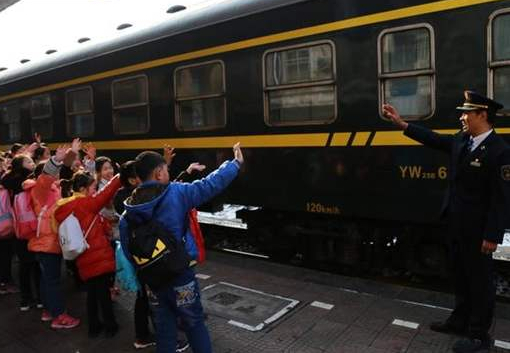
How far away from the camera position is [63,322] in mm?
4219

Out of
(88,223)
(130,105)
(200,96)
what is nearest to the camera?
(88,223)

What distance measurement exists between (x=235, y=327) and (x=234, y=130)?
2.74 metres

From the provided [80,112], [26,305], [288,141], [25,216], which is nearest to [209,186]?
[25,216]

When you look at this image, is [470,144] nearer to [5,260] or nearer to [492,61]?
[492,61]

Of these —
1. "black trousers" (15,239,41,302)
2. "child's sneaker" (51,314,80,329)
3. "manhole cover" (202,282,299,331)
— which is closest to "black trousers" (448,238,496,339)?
"manhole cover" (202,282,299,331)

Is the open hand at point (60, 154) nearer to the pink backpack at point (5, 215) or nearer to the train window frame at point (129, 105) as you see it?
the pink backpack at point (5, 215)

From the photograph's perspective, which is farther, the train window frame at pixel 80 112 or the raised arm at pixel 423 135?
the train window frame at pixel 80 112

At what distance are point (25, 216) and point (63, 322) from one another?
3.27ft

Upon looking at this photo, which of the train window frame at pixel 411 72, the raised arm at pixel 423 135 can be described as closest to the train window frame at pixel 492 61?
the train window frame at pixel 411 72

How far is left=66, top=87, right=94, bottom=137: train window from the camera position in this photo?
27.1 ft

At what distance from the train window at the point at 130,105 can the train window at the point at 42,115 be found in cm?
229

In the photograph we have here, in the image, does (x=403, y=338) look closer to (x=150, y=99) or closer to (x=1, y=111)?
(x=150, y=99)

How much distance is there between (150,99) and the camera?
7.03m

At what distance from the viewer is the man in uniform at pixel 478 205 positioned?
3.25 m
